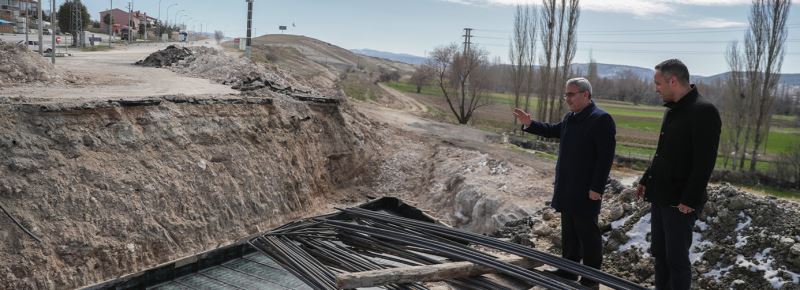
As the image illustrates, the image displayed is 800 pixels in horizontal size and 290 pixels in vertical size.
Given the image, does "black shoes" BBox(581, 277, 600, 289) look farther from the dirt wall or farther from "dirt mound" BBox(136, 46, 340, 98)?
"dirt mound" BBox(136, 46, 340, 98)

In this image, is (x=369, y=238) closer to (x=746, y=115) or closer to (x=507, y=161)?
(x=507, y=161)

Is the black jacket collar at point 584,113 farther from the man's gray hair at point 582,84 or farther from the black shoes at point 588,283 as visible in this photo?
the black shoes at point 588,283

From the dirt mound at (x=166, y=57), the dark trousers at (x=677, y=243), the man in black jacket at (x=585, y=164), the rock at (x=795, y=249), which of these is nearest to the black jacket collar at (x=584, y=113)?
the man in black jacket at (x=585, y=164)

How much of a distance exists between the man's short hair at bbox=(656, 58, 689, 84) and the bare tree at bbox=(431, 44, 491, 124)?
29795 millimetres

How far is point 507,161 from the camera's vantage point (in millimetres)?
16938

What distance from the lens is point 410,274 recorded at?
12.8ft

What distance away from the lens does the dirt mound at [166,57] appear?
81.4ft

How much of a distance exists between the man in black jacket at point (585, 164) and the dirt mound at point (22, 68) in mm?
13853

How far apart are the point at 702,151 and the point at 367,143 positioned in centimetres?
1546

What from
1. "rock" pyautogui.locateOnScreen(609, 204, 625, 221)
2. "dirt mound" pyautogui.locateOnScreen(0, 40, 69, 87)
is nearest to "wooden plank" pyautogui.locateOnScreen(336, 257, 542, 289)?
"rock" pyautogui.locateOnScreen(609, 204, 625, 221)

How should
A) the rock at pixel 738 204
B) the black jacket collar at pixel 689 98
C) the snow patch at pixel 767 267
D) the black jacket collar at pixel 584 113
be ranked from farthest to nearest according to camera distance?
the rock at pixel 738 204 < the snow patch at pixel 767 267 < the black jacket collar at pixel 584 113 < the black jacket collar at pixel 689 98

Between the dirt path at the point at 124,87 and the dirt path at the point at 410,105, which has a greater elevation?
the dirt path at the point at 124,87

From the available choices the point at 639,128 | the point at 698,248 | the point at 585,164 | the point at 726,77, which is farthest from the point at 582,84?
the point at 639,128

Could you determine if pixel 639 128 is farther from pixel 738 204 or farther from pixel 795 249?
pixel 795 249
